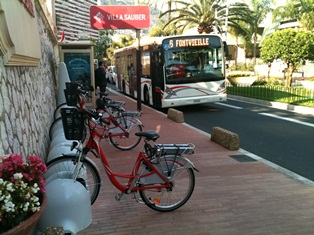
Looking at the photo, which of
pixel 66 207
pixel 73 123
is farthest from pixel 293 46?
pixel 66 207

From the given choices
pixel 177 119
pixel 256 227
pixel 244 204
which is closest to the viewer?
pixel 256 227

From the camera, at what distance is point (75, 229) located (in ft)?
11.7

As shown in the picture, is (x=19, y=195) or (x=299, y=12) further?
(x=299, y=12)

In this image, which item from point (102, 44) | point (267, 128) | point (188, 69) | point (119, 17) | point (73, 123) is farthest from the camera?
point (102, 44)

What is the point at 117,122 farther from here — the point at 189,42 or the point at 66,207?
the point at 189,42

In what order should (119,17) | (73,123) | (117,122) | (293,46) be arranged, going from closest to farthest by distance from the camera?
(73,123)
(117,122)
(119,17)
(293,46)

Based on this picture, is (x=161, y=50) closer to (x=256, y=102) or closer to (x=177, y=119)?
(x=177, y=119)

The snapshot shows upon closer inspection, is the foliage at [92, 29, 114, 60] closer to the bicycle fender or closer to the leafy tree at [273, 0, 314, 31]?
the leafy tree at [273, 0, 314, 31]

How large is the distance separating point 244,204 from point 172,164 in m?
1.15

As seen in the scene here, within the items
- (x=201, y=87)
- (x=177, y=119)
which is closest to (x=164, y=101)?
(x=201, y=87)

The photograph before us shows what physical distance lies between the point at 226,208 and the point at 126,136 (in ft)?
11.6

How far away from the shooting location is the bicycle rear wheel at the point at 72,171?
4.03 meters

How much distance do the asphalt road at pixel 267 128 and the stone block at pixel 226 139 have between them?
0.50 metres

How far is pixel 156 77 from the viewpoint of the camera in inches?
571
